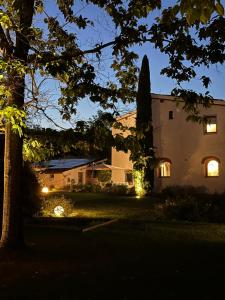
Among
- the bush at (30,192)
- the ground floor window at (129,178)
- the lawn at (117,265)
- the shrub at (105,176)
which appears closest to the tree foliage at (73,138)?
the lawn at (117,265)

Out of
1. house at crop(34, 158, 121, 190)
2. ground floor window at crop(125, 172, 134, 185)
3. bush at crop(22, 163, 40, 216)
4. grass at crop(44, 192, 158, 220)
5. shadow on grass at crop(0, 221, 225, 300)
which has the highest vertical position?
house at crop(34, 158, 121, 190)

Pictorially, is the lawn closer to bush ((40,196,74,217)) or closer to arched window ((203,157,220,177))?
bush ((40,196,74,217))

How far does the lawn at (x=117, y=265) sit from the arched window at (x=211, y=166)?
17449 mm

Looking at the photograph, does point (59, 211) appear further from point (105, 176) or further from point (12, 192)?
point (105, 176)

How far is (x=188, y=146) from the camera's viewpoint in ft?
108

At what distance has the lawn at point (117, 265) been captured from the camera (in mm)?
7727

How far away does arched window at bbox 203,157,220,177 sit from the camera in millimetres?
32188

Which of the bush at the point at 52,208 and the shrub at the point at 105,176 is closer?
the bush at the point at 52,208

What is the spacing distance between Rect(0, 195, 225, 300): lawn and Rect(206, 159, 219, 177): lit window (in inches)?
688

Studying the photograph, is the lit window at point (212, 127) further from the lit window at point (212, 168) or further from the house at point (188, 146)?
the lit window at point (212, 168)

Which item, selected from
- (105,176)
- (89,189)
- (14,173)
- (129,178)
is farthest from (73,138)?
(105,176)

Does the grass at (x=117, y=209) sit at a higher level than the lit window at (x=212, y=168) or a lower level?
lower

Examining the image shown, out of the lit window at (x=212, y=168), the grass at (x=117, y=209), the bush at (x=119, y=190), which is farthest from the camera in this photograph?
the bush at (x=119, y=190)

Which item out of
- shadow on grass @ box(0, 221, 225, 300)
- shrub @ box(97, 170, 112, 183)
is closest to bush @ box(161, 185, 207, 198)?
shrub @ box(97, 170, 112, 183)
